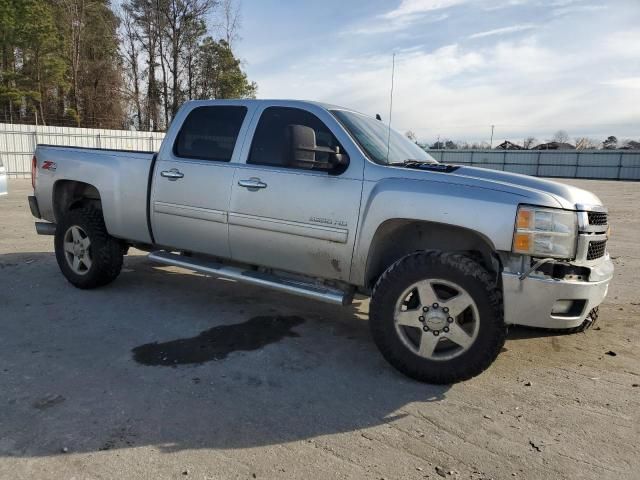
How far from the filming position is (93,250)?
5.09 meters

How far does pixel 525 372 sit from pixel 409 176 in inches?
66.8

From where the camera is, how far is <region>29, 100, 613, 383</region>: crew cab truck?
10.2 ft

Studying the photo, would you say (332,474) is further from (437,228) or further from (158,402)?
(437,228)

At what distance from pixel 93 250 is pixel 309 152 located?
9.36 feet

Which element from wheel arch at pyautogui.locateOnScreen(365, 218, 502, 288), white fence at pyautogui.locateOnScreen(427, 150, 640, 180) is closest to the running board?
wheel arch at pyautogui.locateOnScreen(365, 218, 502, 288)

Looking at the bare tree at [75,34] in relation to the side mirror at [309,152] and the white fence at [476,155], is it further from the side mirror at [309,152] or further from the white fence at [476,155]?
the side mirror at [309,152]

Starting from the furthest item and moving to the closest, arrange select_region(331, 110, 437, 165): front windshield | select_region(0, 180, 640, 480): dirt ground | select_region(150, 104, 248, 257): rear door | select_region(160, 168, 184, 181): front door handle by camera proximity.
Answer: select_region(160, 168, 184, 181): front door handle < select_region(150, 104, 248, 257): rear door < select_region(331, 110, 437, 165): front windshield < select_region(0, 180, 640, 480): dirt ground

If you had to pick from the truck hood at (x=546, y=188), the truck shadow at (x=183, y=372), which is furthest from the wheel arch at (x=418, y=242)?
the truck shadow at (x=183, y=372)

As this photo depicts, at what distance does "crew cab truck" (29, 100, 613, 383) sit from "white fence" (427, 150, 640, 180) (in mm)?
37337

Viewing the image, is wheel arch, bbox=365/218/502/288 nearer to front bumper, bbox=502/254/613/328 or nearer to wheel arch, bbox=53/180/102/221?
front bumper, bbox=502/254/613/328

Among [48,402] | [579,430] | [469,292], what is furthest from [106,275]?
[579,430]

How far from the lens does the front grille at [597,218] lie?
3.26 meters

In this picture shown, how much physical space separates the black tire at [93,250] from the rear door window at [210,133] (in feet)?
4.20

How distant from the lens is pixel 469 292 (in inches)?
125
